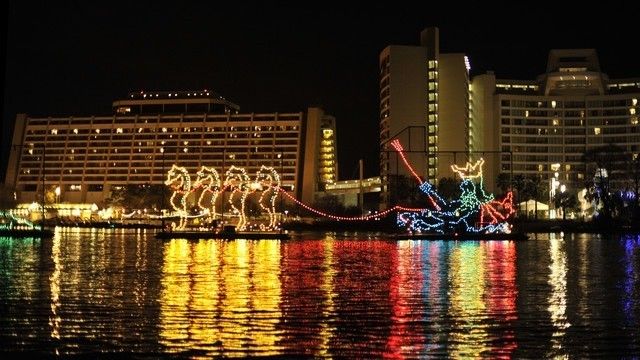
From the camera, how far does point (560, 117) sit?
17512cm

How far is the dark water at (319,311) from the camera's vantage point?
13.8 m

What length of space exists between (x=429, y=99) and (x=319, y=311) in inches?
5837

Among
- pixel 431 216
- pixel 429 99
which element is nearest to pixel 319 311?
pixel 431 216

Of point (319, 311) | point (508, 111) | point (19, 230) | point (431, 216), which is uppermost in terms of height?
point (508, 111)

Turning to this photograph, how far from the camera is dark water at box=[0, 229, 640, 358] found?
1378 centimetres

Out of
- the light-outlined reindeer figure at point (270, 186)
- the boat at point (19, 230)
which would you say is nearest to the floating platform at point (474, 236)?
the light-outlined reindeer figure at point (270, 186)

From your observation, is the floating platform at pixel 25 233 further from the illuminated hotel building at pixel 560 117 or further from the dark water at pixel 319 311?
the illuminated hotel building at pixel 560 117

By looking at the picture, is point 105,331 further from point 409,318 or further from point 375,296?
point 375,296

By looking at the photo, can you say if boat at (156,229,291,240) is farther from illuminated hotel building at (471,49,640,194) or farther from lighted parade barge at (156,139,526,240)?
illuminated hotel building at (471,49,640,194)

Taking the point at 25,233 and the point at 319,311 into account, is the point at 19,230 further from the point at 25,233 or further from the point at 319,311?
the point at 319,311

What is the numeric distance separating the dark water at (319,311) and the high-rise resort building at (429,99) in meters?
128

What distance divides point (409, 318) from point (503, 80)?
6739 inches

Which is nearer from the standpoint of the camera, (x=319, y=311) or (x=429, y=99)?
(x=319, y=311)

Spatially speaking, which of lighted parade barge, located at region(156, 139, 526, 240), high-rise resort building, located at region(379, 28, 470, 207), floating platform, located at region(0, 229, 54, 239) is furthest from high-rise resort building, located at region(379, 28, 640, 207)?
floating platform, located at region(0, 229, 54, 239)
